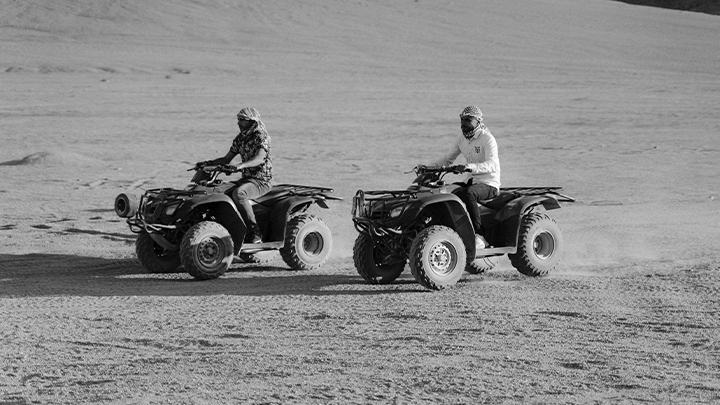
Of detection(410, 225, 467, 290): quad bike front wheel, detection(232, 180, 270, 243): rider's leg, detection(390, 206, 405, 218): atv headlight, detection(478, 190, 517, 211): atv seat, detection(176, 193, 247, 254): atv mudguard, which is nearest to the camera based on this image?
detection(410, 225, 467, 290): quad bike front wheel

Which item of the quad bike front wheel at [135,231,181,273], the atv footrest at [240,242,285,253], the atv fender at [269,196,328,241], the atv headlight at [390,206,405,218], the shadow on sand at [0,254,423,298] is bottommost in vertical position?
the shadow on sand at [0,254,423,298]

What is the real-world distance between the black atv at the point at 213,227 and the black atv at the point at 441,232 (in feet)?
3.95

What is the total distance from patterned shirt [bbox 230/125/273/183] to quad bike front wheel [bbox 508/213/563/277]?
2.52m

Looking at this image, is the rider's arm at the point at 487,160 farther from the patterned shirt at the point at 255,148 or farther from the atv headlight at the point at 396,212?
the patterned shirt at the point at 255,148

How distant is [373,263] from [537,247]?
1.66 metres

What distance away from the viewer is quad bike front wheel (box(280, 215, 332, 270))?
470 inches

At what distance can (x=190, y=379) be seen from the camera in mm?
7305

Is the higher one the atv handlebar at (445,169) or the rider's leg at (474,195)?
the atv handlebar at (445,169)

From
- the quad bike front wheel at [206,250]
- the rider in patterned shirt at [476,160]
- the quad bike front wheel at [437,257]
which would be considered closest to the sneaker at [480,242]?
the rider in patterned shirt at [476,160]

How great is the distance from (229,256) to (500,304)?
2.78 m

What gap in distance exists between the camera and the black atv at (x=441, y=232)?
10.4 meters

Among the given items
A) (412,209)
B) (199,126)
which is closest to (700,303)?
(412,209)

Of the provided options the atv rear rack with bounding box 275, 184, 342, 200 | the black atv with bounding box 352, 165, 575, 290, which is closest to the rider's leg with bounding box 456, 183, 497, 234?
the black atv with bounding box 352, 165, 575, 290

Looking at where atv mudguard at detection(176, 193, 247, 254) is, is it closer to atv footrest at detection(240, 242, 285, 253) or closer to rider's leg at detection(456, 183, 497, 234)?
atv footrest at detection(240, 242, 285, 253)
